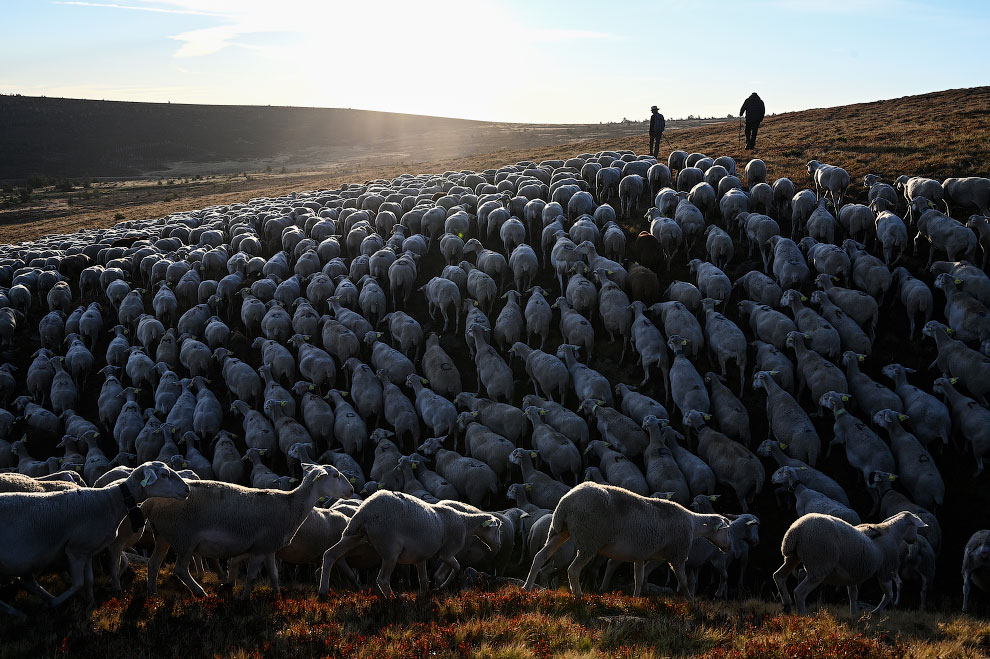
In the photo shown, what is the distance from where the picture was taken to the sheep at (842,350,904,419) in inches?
493

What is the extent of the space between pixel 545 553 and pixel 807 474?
5.27 meters

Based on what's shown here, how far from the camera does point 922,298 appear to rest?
1446 cm

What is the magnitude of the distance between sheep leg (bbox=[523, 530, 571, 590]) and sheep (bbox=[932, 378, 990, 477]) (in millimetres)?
7649

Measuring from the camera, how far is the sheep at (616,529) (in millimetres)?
8297

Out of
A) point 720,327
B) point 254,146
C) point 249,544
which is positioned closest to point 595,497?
point 249,544

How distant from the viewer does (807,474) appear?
11266 millimetres

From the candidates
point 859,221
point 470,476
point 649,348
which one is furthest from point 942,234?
point 470,476

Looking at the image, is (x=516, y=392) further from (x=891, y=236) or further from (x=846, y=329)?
(x=891, y=236)

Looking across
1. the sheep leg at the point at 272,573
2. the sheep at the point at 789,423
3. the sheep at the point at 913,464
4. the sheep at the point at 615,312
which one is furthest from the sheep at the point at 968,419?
the sheep leg at the point at 272,573

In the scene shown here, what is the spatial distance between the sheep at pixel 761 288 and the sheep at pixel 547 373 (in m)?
5.21

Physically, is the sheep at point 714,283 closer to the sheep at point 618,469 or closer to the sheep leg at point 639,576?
the sheep at point 618,469

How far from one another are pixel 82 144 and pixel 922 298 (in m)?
96.1

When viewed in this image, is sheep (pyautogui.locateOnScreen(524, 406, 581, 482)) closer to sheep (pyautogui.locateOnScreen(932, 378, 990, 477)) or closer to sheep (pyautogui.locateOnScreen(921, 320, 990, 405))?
sheep (pyautogui.locateOnScreen(932, 378, 990, 477))

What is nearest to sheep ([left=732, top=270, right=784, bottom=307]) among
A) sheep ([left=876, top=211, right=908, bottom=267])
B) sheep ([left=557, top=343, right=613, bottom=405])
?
sheep ([left=876, top=211, right=908, bottom=267])
